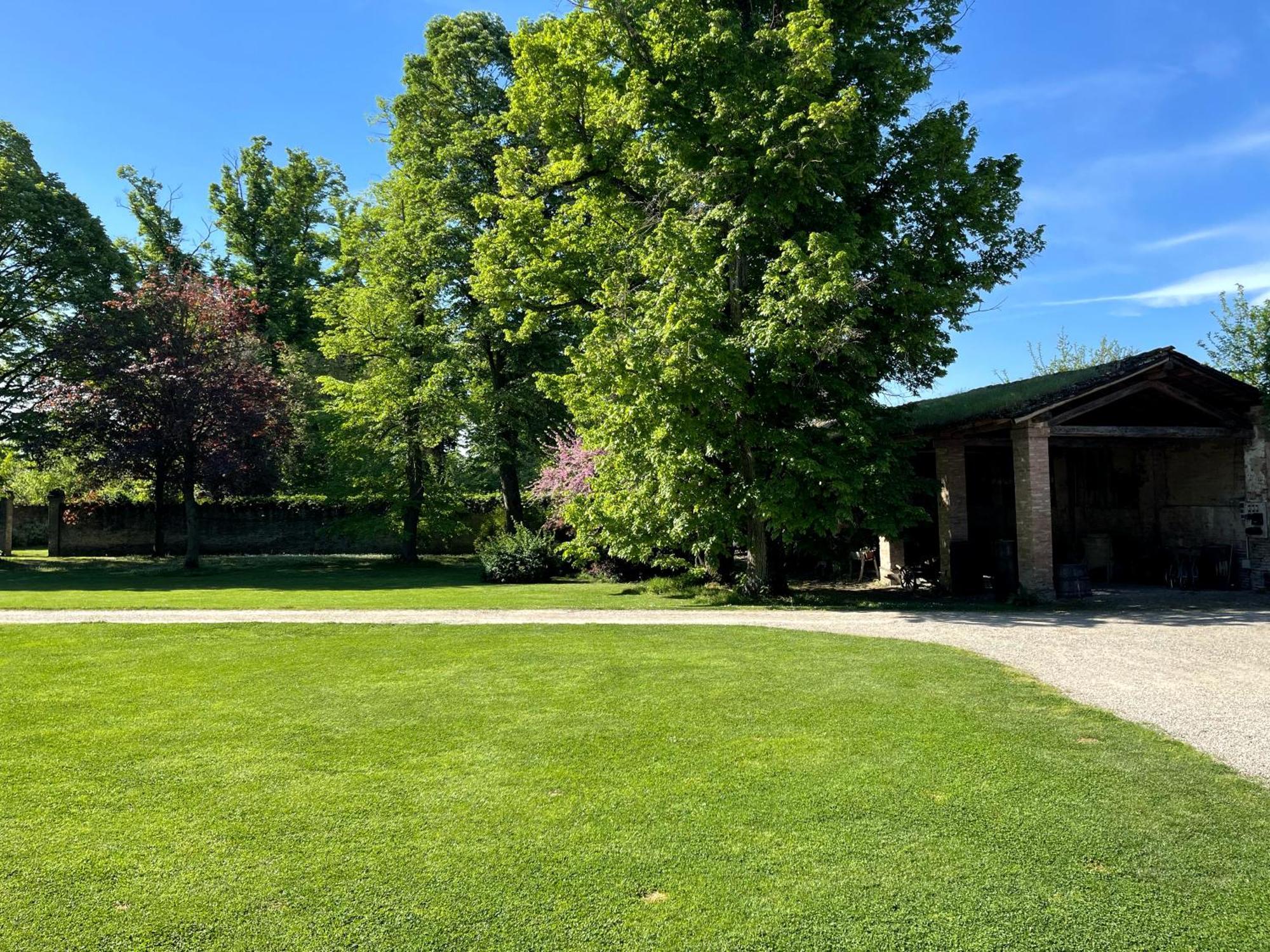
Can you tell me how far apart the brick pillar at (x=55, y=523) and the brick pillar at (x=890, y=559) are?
2974 cm

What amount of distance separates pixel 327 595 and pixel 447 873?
14497mm

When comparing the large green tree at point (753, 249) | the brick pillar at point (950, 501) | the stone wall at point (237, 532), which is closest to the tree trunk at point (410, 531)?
the stone wall at point (237, 532)

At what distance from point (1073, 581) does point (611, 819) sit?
13870mm

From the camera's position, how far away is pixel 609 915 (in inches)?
147

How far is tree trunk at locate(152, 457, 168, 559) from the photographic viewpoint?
87.7 ft

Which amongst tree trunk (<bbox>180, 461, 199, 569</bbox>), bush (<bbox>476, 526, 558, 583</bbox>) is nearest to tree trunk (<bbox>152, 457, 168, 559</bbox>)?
tree trunk (<bbox>180, 461, 199, 569</bbox>)

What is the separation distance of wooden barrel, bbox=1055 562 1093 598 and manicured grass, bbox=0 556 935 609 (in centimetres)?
306

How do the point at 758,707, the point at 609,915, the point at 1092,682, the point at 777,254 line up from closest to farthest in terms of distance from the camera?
the point at 609,915 < the point at 758,707 < the point at 1092,682 < the point at 777,254

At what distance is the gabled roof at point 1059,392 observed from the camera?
15.1 metres

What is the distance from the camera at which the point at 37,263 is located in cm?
2809

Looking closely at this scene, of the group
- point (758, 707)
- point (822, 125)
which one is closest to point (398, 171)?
point (822, 125)

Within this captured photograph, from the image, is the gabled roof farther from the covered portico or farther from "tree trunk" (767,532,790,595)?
"tree trunk" (767,532,790,595)

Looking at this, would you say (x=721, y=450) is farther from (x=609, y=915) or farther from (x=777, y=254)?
(x=609, y=915)

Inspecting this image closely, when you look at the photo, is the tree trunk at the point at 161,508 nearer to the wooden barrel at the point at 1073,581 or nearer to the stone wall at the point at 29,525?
the stone wall at the point at 29,525
